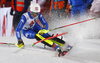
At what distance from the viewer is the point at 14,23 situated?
6281mm

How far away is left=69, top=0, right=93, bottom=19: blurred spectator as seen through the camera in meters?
4.27

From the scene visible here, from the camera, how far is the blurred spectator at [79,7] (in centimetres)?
427

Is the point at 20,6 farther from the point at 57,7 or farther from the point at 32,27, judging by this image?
the point at 32,27

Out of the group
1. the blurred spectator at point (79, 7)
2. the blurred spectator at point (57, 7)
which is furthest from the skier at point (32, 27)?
the blurred spectator at point (57, 7)

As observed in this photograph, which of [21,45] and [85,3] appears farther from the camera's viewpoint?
[85,3]

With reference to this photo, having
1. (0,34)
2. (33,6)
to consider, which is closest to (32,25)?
(33,6)

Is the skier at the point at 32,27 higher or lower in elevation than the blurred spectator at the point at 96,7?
lower

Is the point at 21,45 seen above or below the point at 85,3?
below

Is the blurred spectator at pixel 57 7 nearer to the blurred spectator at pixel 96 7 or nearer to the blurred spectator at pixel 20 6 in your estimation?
the blurred spectator at pixel 96 7

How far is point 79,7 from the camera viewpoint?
435 cm

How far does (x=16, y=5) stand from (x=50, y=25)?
167 centimetres

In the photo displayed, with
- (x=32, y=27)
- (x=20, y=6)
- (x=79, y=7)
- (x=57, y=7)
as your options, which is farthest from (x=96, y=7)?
(x=20, y=6)

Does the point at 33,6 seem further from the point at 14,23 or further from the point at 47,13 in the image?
the point at 14,23

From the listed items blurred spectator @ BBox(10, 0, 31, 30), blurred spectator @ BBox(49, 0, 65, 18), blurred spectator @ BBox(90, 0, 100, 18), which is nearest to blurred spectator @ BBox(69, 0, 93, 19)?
blurred spectator @ BBox(90, 0, 100, 18)
